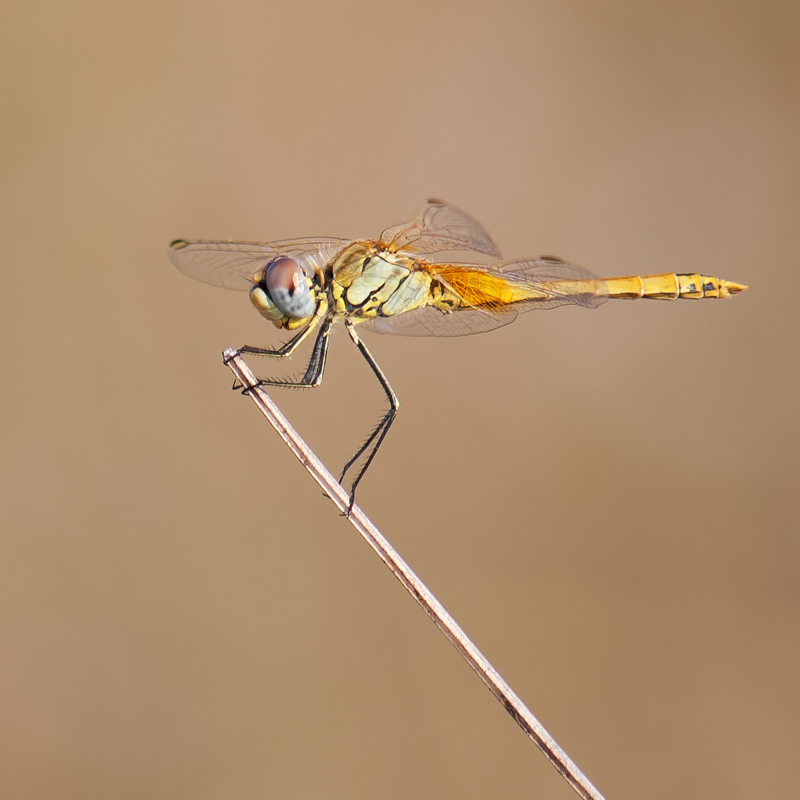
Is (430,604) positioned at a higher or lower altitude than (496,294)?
lower

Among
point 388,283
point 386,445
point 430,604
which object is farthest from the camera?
point 386,445

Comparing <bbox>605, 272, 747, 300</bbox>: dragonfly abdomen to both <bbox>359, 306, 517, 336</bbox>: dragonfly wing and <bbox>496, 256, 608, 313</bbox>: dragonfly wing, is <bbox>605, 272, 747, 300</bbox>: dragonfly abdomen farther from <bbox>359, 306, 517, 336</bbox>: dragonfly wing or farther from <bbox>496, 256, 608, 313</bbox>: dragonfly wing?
<bbox>359, 306, 517, 336</bbox>: dragonfly wing

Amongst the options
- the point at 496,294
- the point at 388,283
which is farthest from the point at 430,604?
the point at 496,294

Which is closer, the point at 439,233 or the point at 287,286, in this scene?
the point at 287,286

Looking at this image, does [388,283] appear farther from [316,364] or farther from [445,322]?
[316,364]

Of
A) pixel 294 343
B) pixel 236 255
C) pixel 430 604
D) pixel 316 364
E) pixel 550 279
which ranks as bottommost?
pixel 430 604

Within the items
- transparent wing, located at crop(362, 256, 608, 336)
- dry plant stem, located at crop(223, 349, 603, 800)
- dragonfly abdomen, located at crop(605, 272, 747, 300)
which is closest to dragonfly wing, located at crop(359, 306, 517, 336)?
transparent wing, located at crop(362, 256, 608, 336)

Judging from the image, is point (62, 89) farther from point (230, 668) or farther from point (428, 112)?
point (230, 668)
